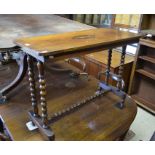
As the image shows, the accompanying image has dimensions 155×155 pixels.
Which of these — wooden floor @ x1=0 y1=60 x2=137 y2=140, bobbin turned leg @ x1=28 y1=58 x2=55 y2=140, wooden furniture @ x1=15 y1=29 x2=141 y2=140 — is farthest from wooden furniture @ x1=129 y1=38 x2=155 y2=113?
bobbin turned leg @ x1=28 y1=58 x2=55 y2=140

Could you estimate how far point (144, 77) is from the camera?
279 cm

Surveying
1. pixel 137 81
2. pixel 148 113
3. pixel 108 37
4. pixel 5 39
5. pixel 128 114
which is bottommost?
pixel 148 113

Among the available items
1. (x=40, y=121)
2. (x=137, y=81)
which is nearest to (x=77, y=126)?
(x=40, y=121)

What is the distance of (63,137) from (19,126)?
32 cm

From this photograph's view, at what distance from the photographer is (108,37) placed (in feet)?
4.21

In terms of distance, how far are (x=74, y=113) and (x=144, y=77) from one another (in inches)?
68.6

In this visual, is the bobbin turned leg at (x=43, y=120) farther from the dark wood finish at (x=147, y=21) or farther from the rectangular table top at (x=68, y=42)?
the dark wood finish at (x=147, y=21)

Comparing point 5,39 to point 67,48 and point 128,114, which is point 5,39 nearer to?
point 67,48

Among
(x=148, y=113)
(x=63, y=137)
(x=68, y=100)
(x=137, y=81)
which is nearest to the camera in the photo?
(x=63, y=137)

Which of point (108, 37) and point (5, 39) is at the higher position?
point (108, 37)

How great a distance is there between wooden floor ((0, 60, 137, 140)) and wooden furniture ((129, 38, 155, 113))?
1.00 m

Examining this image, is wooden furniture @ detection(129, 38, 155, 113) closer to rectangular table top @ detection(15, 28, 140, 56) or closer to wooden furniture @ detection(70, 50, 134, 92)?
wooden furniture @ detection(70, 50, 134, 92)

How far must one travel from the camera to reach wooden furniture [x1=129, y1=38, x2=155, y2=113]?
2.52m

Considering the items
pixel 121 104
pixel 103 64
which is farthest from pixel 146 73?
pixel 121 104
